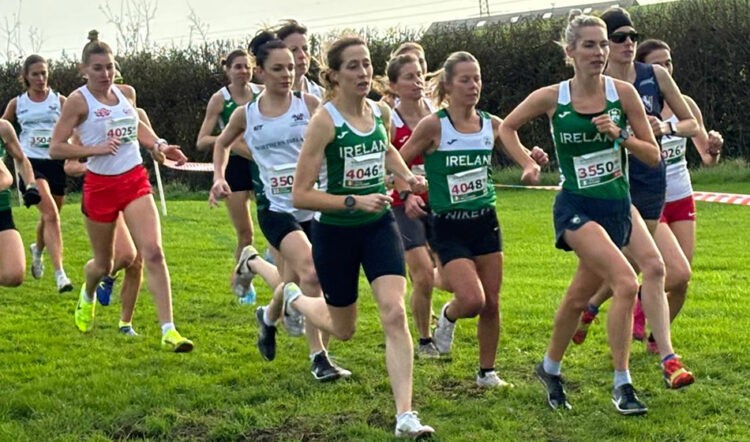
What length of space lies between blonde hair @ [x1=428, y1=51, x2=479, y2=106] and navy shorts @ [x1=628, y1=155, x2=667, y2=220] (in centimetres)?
123

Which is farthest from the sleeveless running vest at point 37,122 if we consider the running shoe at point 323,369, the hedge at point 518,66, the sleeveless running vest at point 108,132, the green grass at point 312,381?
the hedge at point 518,66

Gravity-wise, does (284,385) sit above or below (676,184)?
below

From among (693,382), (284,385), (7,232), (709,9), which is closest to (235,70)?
(7,232)

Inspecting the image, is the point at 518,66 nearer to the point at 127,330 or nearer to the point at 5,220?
the point at 127,330

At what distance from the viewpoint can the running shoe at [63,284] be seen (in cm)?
1095

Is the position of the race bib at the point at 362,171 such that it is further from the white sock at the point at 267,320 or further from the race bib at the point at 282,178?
the white sock at the point at 267,320

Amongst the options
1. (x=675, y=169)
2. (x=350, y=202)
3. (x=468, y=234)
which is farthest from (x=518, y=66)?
(x=350, y=202)

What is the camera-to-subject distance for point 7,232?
27.1 ft

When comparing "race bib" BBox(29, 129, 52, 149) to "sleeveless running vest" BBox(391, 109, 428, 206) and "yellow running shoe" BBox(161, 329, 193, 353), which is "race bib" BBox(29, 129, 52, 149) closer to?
"yellow running shoe" BBox(161, 329, 193, 353)

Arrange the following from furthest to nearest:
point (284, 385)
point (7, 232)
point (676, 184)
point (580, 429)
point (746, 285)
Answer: point (746, 285), point (7, 232), point (676, 184), point (284, 385), point (580, 429)

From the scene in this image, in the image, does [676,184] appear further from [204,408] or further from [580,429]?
[204,408]

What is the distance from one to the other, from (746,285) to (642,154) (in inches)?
188

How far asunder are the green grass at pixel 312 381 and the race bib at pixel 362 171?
1290 mm

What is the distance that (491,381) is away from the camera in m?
6.93
